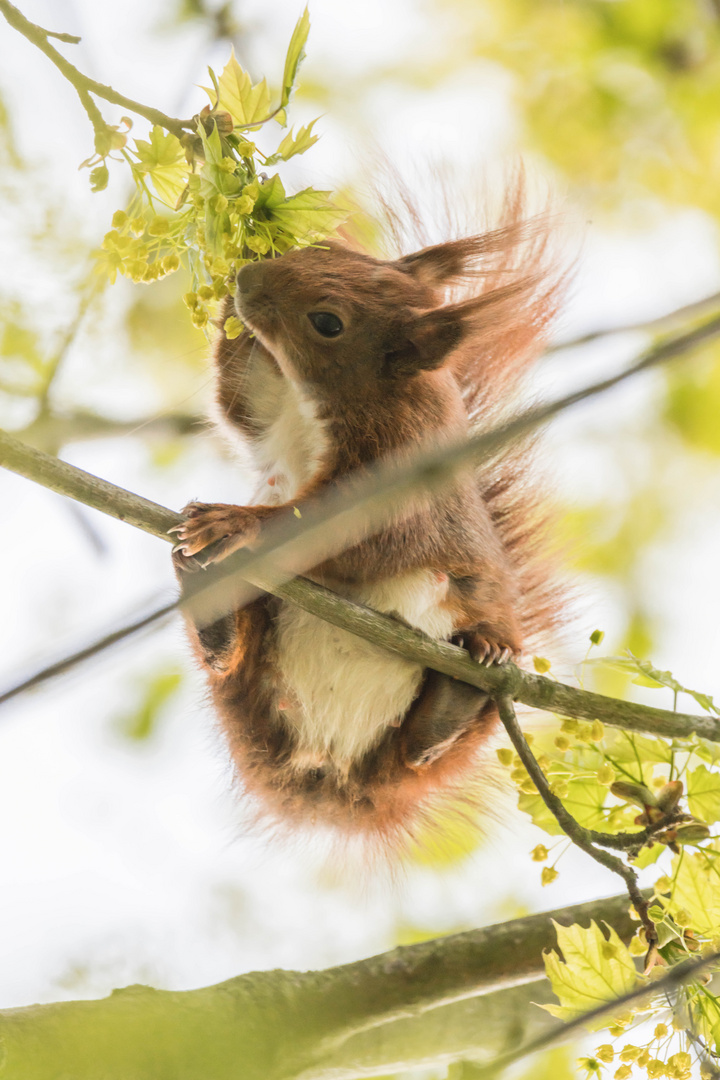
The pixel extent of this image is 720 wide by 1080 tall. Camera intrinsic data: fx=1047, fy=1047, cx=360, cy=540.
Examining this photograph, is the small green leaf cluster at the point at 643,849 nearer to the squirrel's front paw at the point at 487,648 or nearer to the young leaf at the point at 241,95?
the squirrel's front paw at the point at 487,648

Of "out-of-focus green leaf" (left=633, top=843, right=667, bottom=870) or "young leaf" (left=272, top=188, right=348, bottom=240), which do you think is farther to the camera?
"out-of-focus green leaf" (left=633, top=843, right=667, bottom=870)

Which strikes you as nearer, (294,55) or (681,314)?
(681,314)

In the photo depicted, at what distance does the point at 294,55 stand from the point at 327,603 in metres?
0.89

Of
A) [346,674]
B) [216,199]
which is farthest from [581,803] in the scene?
[216,199]

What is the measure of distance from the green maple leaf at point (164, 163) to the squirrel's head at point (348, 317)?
19.3 inches

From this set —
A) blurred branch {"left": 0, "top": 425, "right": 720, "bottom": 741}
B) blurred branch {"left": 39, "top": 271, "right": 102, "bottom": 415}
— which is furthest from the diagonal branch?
blurred branch {"left": 39, "top": 271, "right": 102, "bottom": 415}

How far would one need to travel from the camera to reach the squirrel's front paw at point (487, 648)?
7.20 feet

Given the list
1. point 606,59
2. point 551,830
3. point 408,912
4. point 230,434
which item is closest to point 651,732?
point 551,830

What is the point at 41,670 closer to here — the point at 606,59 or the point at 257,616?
the point at 257,616

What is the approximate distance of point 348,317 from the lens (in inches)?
93.2

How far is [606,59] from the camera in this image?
3.79m

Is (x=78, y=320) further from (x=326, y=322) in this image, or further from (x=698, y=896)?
(x=698, y=896)

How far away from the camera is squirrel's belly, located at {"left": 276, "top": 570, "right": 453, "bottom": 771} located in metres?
2.31

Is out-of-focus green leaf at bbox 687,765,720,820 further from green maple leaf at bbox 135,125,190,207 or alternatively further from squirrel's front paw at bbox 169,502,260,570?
green maple leaf at bbox 135,125,190,207
